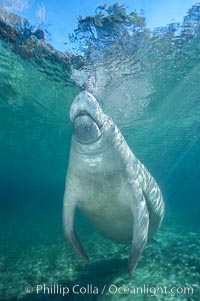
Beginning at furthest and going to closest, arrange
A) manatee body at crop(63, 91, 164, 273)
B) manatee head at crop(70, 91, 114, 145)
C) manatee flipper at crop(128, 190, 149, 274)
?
manatee flipper at crop(128, 190, 149, 274) → manatee body at crop(63, 91, 164, 273) → manatee head at crop(70, 91, 114, 145)

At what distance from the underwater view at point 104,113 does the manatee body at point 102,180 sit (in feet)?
0.07

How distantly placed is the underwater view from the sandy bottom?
0.03m

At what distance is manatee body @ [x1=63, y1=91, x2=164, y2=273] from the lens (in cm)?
479

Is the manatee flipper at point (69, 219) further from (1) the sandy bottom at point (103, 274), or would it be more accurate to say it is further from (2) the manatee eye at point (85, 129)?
(2) the manatee eye at point (85, 129)

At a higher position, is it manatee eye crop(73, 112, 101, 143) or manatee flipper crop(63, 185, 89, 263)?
manatee eye crop(73, 112, 101, 143)

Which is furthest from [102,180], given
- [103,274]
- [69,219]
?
[103,274]

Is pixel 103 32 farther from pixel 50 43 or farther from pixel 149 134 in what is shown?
pixel 149 134

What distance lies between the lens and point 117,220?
19.2 feet

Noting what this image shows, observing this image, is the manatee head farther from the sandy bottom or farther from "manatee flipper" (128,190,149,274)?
the sandy bottom

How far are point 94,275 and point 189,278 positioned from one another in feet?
8.00

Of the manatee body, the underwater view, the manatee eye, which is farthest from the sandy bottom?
the manatee eye

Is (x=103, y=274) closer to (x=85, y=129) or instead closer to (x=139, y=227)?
(x=139, y=227)

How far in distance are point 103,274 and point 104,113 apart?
564 cm

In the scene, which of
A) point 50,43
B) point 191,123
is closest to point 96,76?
point 50,43
